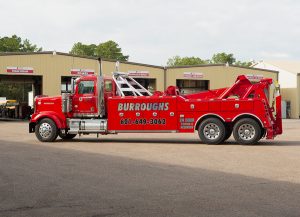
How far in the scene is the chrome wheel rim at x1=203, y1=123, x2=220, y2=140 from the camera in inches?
643

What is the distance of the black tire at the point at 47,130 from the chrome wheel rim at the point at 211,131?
549 cm

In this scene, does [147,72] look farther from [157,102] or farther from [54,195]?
[54,195]

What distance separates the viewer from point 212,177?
915cm

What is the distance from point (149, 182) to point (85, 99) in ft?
31.5

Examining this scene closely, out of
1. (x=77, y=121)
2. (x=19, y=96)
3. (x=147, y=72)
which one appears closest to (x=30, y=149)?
(x=77, y=121)

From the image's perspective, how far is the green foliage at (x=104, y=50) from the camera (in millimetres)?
105137

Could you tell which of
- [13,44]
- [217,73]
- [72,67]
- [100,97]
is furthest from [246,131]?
[13,44]

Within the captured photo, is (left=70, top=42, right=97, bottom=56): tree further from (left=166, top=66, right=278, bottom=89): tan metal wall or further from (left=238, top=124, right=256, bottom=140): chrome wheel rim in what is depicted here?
(left=238, top=124, right=256, bottom=140): chrome wheel rim

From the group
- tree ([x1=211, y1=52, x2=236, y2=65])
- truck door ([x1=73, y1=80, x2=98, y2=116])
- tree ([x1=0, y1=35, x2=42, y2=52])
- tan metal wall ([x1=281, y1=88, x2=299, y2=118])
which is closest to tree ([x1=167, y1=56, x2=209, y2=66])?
tree ([x1=211, y1=52, x2=236, y2=65])

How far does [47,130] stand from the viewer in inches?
687

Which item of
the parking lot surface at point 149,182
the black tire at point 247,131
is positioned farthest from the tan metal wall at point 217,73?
the parking lot surface at point 149,182

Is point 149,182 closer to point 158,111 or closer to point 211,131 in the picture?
point 211,131

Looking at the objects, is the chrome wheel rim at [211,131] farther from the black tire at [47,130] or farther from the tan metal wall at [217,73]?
the tan metal wall at [217,73]

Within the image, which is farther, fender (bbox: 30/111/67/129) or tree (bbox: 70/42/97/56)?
tree (bbox: 70/42/97/56)
